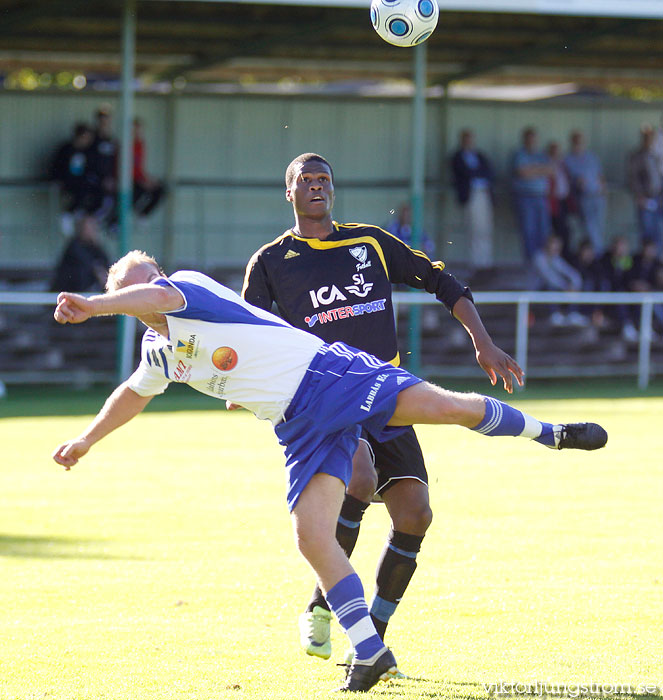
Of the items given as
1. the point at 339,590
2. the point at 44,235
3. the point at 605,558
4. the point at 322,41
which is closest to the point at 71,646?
the point at 339,590

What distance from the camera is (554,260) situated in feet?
67.1

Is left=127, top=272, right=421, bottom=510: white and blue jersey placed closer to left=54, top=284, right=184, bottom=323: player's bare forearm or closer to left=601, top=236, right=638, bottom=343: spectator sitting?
left=54, top=284, right=184, bottom=323: player's bare forearm

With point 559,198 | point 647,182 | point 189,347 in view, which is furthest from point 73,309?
point 647,182

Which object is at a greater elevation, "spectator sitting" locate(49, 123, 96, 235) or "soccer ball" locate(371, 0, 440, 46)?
"soccer ball" locate(371, 0, 440, 46)

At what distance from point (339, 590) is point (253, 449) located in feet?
25.4

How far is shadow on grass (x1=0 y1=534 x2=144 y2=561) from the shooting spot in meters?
7.48

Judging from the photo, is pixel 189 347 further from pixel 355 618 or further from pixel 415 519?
pixel 415 519

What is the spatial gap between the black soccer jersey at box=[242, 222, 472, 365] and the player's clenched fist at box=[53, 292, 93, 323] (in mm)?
1481

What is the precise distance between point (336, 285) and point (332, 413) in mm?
1047

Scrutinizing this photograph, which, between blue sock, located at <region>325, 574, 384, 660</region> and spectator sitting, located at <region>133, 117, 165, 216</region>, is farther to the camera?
spectator sitting, located at <region>133, 117, 165, 216</region>

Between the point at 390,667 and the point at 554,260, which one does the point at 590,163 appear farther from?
the point at 390,667

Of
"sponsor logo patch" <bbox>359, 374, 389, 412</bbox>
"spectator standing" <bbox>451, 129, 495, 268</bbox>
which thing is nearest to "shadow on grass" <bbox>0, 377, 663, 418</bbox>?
"spectator standing" <bbox>451, 129, 495, 268</bbox>

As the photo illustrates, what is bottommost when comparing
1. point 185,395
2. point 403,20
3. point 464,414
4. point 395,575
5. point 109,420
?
point 185,395

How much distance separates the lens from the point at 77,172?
752 inches
